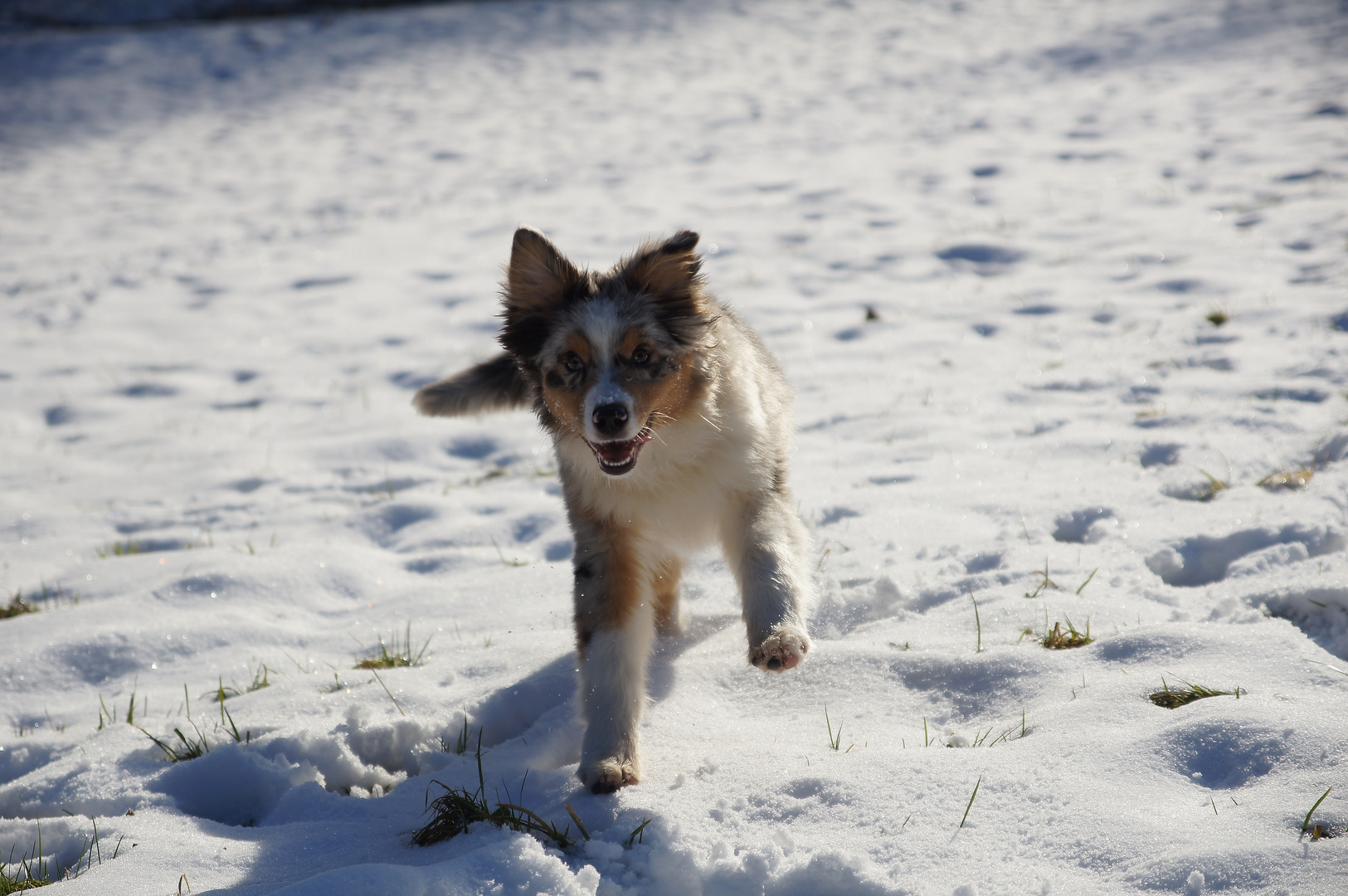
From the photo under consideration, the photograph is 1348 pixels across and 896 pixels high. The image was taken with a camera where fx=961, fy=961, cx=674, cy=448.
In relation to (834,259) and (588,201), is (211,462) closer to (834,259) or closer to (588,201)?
(834,259)

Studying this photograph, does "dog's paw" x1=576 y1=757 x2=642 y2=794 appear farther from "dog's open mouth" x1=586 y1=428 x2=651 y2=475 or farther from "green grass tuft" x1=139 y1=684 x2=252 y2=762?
"green grass tuft" x1=139 y1=684 x2=252 y2=762

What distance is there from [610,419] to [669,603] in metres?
1.01

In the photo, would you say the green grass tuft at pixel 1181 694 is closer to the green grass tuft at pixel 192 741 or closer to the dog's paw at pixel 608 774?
the dog's paw at pixel 608 774

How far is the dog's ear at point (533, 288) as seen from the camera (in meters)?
3.64

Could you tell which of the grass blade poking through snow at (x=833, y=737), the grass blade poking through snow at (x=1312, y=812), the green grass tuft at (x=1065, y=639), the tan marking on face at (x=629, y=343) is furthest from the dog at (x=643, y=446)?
the grass blade poking through snow at (x=1312, y=812)

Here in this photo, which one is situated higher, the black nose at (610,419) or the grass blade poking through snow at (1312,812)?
the black nose at (610,419)

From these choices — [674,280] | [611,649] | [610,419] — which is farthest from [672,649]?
[674,280]

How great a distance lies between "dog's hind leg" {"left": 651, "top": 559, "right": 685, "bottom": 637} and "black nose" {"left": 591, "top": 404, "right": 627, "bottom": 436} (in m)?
0.74

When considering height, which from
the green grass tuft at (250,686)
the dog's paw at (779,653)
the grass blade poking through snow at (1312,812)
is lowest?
the green grass tuft at (250,686)

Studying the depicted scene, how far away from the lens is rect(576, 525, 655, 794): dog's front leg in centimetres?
295

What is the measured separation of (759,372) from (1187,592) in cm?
186

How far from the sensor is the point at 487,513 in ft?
17.2

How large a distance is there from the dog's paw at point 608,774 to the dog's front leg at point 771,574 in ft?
1.63

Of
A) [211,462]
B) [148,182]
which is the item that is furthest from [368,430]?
[148,182]
